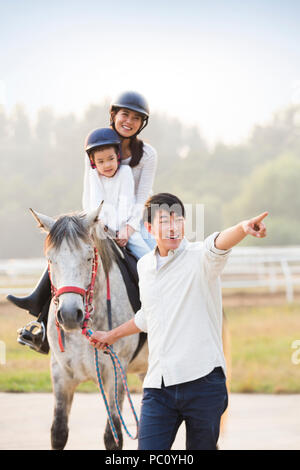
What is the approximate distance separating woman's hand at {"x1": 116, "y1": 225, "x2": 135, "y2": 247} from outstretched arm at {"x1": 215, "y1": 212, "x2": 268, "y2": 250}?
1557 mm

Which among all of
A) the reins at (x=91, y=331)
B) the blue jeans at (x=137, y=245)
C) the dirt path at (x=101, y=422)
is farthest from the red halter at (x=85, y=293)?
the dirt path at (x=101, y=422)

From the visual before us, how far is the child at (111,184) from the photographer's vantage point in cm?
388

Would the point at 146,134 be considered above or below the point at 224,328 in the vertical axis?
above

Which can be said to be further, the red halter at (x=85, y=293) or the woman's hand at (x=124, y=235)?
the woman's hand at (x=124, y=235)

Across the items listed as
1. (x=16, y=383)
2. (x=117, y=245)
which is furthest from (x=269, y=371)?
(x=117, y=245)

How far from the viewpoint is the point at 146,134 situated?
3384 cm

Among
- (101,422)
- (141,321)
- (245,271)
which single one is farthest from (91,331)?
(245,271)

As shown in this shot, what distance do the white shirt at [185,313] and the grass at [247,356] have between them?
8.68ft

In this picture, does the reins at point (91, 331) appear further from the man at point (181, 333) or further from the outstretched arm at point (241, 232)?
the outstretched arm at point (241, 232)

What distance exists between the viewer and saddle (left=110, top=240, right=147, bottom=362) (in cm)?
387

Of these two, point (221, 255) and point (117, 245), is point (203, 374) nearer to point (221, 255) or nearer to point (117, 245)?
point (221, 255)

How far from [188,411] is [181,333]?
33cm

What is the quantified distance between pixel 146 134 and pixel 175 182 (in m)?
5.06

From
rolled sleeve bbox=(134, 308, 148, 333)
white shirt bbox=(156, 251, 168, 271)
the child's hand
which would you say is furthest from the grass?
the child's hand
